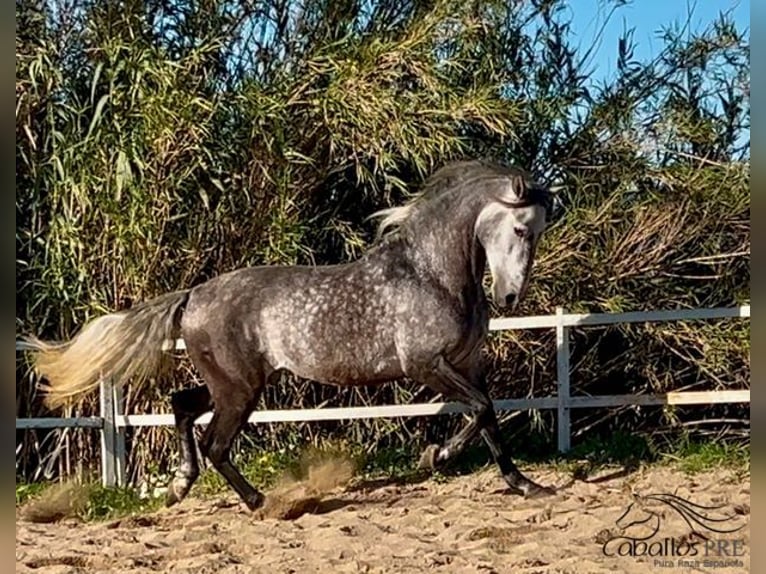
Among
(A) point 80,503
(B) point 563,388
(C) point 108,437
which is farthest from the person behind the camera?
(C) point 108,437

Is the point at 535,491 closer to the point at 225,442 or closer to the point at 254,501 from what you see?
the point at 254,501

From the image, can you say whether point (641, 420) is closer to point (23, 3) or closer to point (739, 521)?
point (739, 521)

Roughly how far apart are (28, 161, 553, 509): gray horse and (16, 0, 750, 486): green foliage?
1.27m

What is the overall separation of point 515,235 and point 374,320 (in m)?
0.90

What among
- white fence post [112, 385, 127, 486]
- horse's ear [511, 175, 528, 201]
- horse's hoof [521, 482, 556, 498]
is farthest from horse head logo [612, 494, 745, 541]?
white fence post [112, 385, 127, 486]

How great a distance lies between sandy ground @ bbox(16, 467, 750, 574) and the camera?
420 cm

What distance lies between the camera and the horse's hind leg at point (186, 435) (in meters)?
6.00

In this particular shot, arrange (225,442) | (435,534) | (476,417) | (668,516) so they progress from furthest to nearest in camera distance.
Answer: (225,442) < (476,417) < (435,534) < (668,516)

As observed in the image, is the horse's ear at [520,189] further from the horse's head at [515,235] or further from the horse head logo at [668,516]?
the horse head logo at [668,516]

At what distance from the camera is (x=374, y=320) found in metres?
5.60

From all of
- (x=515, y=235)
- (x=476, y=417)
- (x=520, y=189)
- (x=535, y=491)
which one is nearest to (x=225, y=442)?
(x=476, y=417)


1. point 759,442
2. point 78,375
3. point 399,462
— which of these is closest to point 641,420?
point 399,462

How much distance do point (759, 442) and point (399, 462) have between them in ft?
17.2

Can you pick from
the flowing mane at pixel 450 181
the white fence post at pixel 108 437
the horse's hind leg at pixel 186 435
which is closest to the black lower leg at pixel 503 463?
the flowing mane at pixel 450 181
